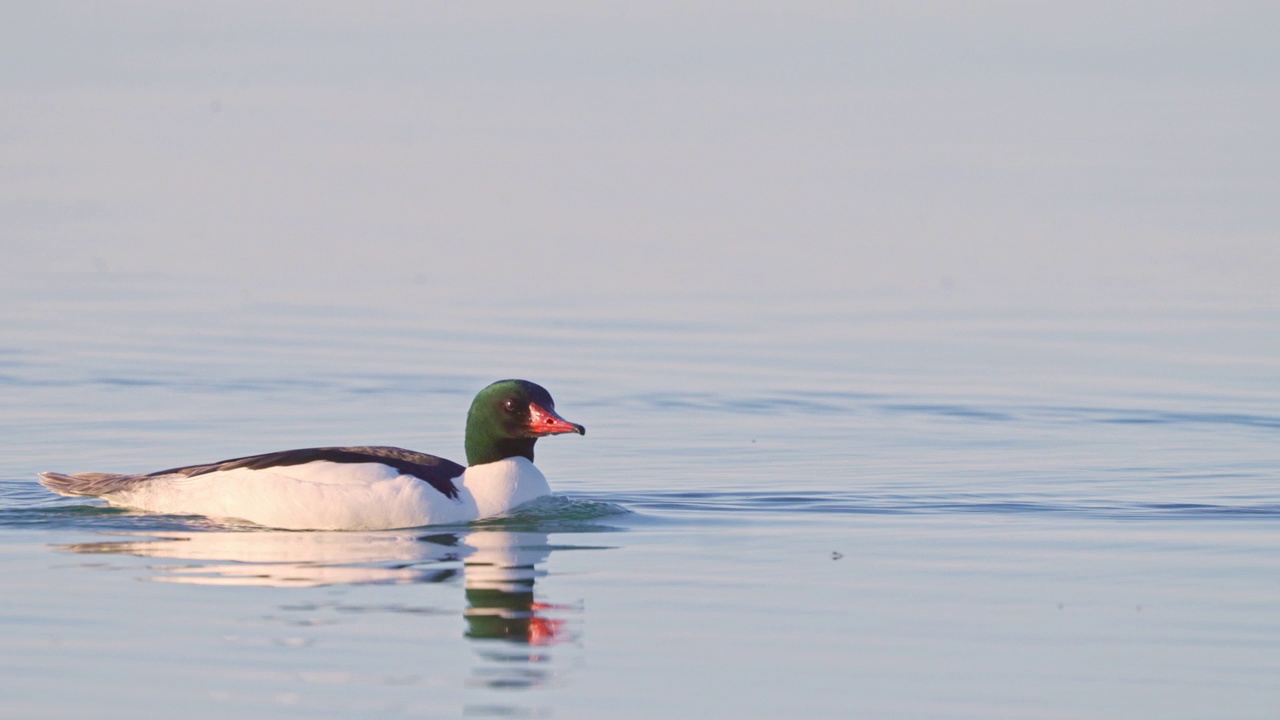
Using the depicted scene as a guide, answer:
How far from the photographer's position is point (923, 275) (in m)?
28.3

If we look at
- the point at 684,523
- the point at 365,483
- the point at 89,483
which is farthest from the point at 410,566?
the point at 89,483

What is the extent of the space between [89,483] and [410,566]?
3.06 meters

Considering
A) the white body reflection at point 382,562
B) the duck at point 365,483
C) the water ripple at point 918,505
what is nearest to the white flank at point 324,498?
the duck at point 365,483

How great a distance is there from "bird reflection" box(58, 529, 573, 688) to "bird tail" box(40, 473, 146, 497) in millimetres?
850

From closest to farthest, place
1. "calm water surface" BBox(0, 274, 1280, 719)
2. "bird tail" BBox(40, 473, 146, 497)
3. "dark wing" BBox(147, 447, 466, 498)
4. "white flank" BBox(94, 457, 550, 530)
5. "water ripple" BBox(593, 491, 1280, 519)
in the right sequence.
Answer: "calm water surface" BBox(0, 274, 1280, 719) < "white flank" BBox(94, 457, 550, 530) < "dark wing" BBox(147, 447, 466, 498) < "bird tail" BBox(40, 473, 146, 497) < "water ripple" BBox(593, 491, 1280, 519)

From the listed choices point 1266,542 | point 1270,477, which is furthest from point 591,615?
point 1270,477

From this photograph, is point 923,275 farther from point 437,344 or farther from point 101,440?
point 101,440

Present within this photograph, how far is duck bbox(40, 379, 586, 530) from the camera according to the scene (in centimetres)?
1409

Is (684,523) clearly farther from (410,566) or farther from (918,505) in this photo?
(410,566)

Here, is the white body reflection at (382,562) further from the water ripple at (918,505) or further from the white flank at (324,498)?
the water ripple at (918,505)

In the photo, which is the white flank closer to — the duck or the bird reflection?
the duck

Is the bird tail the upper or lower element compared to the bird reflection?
upper

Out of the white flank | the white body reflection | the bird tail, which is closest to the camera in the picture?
the white body reflection

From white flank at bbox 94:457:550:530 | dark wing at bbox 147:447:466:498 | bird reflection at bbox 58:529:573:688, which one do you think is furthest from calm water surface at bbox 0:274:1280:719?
dark wing at bbox 147:447:466:498
